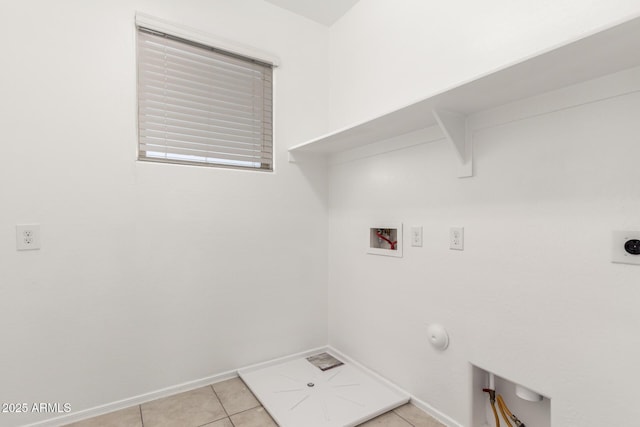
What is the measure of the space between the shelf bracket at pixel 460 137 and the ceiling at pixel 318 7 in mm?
1326

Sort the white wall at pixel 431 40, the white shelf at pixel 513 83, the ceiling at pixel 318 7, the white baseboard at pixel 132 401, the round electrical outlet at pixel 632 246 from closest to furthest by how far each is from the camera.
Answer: the white shelf at pixel 513 83
the round electrical outlet at pixel 632 246
the white wall at pixel 431 40
the white baseboard at pixel 132 401
the ceiling at pixel 318 7

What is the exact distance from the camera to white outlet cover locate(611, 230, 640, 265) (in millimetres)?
1040

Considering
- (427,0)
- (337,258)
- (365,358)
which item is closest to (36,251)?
(337,258)

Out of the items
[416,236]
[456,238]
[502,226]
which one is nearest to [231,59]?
[416,236]

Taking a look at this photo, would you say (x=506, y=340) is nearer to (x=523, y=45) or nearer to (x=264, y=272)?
(x=523, y=45)

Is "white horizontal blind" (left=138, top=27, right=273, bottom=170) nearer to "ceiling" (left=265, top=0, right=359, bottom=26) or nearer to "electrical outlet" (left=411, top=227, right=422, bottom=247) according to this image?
"ceiling" (left=265, top=0, right=359, bottom=26)

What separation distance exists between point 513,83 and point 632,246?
677mm

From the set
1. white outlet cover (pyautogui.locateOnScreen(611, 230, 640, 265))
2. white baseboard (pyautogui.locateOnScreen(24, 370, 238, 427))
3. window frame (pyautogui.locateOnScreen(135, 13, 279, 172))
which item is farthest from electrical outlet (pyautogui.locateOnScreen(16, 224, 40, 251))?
white outlet cover (pyautogui.locateOnScreen(611, 230, 640, 265))

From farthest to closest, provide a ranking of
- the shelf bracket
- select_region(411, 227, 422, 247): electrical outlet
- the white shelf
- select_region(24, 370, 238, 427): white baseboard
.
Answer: select_region(411, 227, 422, 247): electrical outlet, select_region(24, 370, 238, 427): white baseboard, the shelf bracket, the white shelf

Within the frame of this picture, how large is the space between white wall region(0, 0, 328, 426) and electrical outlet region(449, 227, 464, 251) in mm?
1123

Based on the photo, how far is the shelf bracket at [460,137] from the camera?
147cm

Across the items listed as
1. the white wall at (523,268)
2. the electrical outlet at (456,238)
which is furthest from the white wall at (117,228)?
the electrical outlet at (456,238)

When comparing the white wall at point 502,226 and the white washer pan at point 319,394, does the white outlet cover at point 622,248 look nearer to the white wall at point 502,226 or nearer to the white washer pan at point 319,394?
the white wall at point 502,226

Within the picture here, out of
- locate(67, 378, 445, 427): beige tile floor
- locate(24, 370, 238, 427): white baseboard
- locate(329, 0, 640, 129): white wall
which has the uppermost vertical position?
locate(329, 0, 640, 129): white wall
